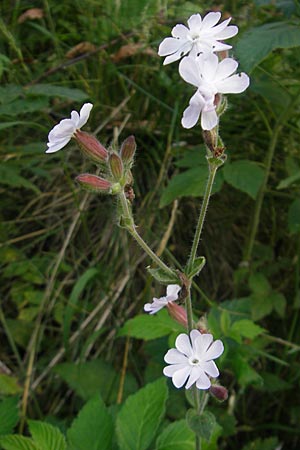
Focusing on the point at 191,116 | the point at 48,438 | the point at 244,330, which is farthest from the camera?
the point at 244,330

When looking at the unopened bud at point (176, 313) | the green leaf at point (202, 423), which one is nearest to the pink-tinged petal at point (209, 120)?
the unopened bud at point (176, 313)

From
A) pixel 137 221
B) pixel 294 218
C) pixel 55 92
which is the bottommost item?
pixel 137 221

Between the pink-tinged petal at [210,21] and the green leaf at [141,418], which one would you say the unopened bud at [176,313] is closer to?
the green leaf at [141,418]

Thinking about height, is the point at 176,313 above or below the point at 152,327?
Result: above

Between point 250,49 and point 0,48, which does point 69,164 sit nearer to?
point 0,48

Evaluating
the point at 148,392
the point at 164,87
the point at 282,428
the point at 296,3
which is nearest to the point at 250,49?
the point at 296,3

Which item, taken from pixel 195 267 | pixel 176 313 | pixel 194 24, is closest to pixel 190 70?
pixel 194 24

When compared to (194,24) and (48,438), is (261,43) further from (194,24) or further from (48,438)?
(48,438)

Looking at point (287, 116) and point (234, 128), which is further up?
point (287, 116)
